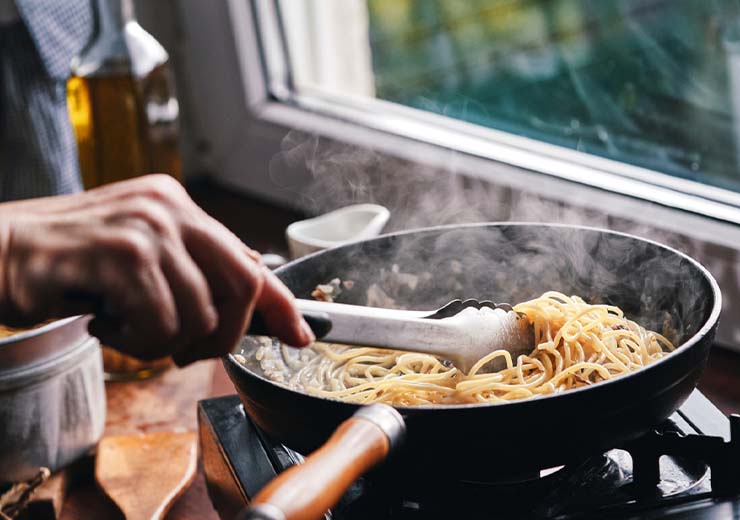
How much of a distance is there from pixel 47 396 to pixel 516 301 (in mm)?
576

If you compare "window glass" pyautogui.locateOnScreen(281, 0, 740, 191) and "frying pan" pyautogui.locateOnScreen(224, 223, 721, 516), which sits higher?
"window glass" pyautogui.locateOnScreen(281, 0, 740, 191)

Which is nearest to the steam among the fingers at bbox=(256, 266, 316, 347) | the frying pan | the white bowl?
the frying pan

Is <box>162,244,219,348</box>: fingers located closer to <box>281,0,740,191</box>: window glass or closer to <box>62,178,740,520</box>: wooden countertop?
<box>62,178,740,520</box>: wooden countertop

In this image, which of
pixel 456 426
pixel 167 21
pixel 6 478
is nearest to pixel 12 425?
pixel 6 478

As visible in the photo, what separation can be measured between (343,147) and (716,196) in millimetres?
744

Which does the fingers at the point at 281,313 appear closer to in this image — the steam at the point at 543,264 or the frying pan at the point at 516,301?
the frying pan at the point at 516,301

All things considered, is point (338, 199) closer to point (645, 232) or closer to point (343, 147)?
point (343, 147)

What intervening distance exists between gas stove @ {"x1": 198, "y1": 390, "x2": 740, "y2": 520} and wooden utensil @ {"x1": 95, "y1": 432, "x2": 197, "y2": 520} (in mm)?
207

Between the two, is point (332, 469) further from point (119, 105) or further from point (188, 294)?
point (119, 105)

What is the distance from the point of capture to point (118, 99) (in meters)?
1.42

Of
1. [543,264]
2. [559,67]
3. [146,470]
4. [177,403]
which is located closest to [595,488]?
[543,264]

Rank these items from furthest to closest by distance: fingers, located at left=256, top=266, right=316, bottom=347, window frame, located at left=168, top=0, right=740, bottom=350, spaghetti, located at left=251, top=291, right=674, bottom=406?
window frame, located at left=168, top=0, right=740, bottom=350 < spaghetti, located at left=251, top=291, right=674, bottom=406 < fingers, located at left=256, top=266, right=316, bottom=347

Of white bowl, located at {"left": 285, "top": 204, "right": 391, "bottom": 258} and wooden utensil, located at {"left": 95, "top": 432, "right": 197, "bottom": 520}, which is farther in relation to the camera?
white bowl, located at {"left": 285, "top": 204, "right": 391, "bottom": 258}

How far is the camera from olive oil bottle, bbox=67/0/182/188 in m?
1.41
